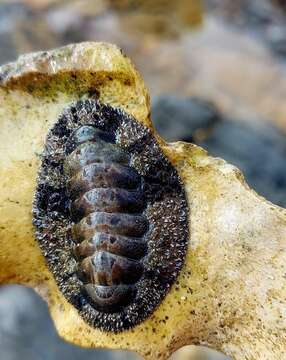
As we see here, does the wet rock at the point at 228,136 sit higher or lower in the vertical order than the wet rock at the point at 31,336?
higher

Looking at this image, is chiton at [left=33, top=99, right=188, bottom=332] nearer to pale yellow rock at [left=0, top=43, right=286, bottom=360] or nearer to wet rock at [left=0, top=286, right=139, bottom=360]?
pale yellow rock at [left=0, top=43, right=286, bottom=360]

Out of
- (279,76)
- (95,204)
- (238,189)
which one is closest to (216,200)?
(238,189)

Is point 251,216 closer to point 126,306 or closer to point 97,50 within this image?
point 126,306

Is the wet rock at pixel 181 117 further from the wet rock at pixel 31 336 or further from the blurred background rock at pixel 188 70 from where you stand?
the wet rock at pixel 31 336

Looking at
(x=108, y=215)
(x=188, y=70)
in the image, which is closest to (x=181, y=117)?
(x=188, y=70)

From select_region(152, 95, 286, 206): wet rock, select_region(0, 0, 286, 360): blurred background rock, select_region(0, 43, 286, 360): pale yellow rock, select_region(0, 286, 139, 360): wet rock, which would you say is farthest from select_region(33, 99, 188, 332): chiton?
select_region(0, 286, 139, 360): wet rock

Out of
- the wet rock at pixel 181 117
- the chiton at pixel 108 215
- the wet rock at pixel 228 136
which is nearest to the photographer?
the chiton at pixel 108 215

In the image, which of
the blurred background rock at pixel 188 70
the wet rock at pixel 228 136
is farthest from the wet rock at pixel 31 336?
the wet rock at pixel 228 136
